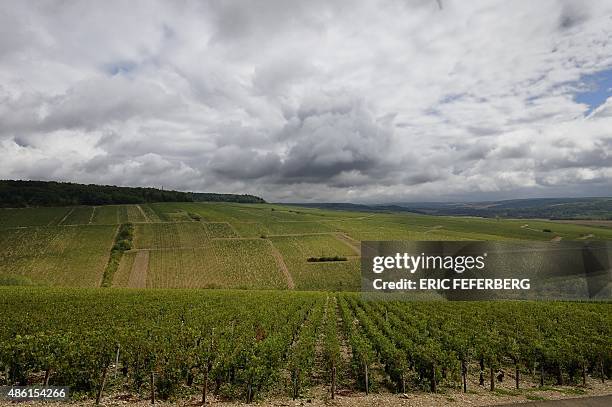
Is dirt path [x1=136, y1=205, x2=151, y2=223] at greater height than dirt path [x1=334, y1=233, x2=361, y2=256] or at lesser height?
greater

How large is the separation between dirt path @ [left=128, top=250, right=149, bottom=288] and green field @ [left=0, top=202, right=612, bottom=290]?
49 cm

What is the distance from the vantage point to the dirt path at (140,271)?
224 feet

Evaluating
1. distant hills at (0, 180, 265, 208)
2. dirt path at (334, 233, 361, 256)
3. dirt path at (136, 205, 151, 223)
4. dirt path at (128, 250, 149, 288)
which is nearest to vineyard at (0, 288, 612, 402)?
dirt path at (128, 250, 149, 288)

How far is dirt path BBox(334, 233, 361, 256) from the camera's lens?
92.8 metres

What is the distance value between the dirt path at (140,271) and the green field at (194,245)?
49 centimetres

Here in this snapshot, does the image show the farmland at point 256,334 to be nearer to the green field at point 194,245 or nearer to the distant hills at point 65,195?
the green field at point 194,245

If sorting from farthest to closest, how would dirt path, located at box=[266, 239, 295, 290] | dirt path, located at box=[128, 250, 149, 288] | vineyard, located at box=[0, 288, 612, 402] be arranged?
dirt path, located at box=[266, 239, 295, 290] < dirt path, located at box=[128, 250, 149, 288] < vineyard, located at box=[0, 288, 612, 402]

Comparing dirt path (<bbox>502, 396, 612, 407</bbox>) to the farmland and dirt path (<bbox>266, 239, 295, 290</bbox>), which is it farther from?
dirt path (<bbox>266, 239, 295, 290</bbox>)

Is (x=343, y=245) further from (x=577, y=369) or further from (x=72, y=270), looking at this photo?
(x=577, y=369)

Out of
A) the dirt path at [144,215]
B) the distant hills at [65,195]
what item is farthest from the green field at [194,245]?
the distant hills at [65,195]

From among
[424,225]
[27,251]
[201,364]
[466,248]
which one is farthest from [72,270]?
[424,225]

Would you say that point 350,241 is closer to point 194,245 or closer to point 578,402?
point 194,245

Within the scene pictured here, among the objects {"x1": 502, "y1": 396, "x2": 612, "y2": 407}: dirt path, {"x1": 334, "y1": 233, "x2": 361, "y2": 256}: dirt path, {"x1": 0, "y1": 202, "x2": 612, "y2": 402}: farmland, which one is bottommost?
{"x1": 502, "y1": 396, "x2": 612, "y2": 407}: dirt path

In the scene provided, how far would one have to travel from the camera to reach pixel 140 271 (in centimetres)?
7375
